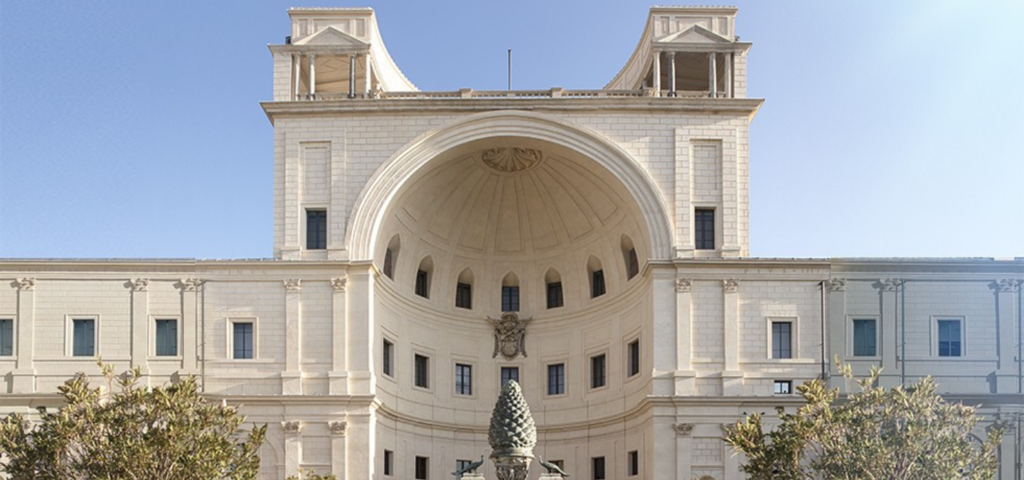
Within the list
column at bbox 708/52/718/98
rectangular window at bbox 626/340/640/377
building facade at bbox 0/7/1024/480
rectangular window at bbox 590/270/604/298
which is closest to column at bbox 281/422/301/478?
building facade at bbox 0/7/1024/480

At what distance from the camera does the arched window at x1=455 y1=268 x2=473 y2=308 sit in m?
58.1

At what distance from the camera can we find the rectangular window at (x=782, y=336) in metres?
50.4

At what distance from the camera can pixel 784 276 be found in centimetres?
5056

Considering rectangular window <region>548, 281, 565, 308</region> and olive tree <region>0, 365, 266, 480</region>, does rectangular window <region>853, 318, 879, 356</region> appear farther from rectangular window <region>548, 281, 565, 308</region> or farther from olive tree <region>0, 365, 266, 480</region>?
olive tree <region>0, 365, 266, 480</region>

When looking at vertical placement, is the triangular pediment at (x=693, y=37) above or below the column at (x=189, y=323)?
above

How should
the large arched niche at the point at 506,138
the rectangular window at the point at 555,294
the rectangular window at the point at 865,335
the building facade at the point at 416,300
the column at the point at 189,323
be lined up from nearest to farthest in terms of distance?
the building facade at the point at 416,300 → the column at the point at 189,323 → the rectangular window at the point at 865,335 → the large arched niche at the point at 506,138 → the rectangular window at the point at 555,294

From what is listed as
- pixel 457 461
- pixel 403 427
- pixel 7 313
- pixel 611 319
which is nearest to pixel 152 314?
pixel 7 313

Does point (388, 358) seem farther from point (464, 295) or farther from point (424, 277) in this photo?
point (464, 295)

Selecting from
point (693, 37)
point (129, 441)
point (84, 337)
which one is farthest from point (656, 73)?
point (129, 441)

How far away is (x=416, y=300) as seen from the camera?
55.8 m

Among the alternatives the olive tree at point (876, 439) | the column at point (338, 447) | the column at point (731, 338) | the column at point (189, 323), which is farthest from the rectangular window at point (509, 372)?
the olive tree at point (876, 439)

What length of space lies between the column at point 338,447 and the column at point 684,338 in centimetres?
1285

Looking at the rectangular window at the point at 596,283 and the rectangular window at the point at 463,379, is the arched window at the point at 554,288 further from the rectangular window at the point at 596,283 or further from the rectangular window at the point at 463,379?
the rectangular window at the point at 463,379

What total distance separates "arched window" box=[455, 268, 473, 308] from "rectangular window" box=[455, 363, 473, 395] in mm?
2728
